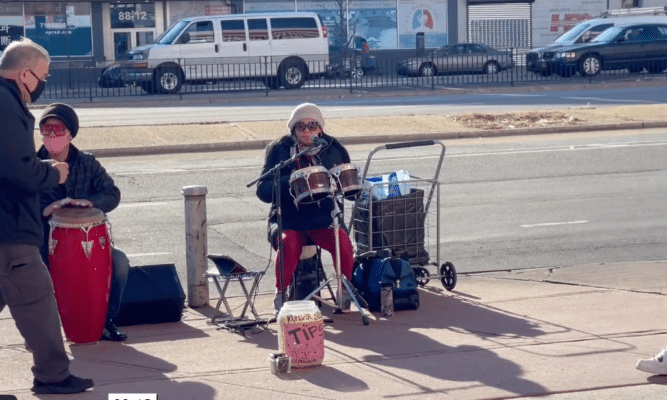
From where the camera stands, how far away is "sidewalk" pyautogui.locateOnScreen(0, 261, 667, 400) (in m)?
5.67

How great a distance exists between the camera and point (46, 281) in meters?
5.42

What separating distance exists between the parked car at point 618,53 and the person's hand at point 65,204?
91.4ft

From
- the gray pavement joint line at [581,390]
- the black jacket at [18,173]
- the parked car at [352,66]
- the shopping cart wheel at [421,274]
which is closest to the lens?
the black jacket at [18,173]

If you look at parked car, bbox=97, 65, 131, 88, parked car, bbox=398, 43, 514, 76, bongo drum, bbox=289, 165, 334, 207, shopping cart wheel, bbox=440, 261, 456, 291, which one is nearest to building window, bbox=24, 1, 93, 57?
parked car, bbox=97, 65, 131, 88

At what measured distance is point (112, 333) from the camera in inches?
268

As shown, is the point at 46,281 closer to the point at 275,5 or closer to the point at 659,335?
the point at 659,335

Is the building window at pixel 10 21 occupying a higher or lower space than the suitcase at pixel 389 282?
higher

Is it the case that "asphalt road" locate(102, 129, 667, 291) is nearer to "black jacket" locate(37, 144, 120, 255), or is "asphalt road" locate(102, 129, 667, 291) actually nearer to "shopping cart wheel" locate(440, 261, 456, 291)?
"shopping cart wheel" locate(440, 261, 456, 291)

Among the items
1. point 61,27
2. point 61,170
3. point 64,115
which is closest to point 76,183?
point 64,115

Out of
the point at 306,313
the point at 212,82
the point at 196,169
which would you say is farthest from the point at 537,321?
the point at 212,82

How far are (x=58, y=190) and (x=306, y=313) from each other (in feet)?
6.18

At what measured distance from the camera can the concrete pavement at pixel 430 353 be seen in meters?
5.67

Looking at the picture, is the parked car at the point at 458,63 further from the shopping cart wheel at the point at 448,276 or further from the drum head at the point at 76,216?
the drum head at the point at 76,216

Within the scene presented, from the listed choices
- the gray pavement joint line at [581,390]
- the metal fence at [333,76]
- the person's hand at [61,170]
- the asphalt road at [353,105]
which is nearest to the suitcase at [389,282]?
the gray pavement joint line at [581,390]
